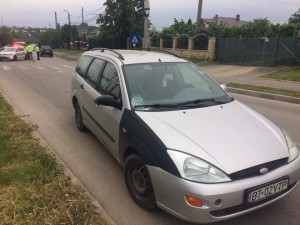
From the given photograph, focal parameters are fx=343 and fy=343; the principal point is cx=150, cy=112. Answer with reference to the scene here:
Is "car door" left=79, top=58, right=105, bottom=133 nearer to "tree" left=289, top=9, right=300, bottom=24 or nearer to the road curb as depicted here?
the road curb

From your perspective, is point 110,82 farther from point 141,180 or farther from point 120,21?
point 120,21

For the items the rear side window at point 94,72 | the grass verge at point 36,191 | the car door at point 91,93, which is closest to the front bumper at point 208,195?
the grass verge at point 36,191

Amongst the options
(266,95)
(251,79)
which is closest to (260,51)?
(251,79)

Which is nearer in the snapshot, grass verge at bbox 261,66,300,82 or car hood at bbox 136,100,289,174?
car hood at bbox 136,100,289,174

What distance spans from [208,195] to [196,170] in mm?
252

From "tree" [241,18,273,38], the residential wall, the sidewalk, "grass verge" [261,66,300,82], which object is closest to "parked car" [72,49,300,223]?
the sidewalk

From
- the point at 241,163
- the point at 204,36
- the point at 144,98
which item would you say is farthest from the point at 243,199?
the point at 204,36

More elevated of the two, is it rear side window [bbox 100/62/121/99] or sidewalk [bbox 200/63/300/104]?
rear side window [bbox 100/62/121/99]

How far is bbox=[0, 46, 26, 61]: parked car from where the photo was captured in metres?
30.2

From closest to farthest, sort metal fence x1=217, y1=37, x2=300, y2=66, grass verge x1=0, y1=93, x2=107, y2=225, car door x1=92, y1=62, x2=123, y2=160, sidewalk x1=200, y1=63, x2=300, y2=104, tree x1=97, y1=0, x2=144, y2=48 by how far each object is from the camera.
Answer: grass verge x1=0, y1=93, x2=107, y2=225 < car door x1=92, y1=62, x2=123, y2=160 < sidewalk x1=200, y1=63, x2=300, y2=104 < metal fence x1=217, y1=37, x2=300, y2=66 < tree x1=97, y1=0, x2=144, y2=48

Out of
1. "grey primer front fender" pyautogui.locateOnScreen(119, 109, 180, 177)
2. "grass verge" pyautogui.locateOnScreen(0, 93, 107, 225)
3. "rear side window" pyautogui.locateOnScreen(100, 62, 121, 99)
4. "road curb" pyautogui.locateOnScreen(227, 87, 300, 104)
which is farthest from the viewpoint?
"road curb" pyautogui.locateOnScreen(227, 87, 300, 104)

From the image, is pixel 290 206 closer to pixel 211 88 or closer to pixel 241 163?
pixel 241 163

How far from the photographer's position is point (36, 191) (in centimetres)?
390

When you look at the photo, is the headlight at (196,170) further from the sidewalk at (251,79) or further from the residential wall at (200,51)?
the residential wall at (200,51)
